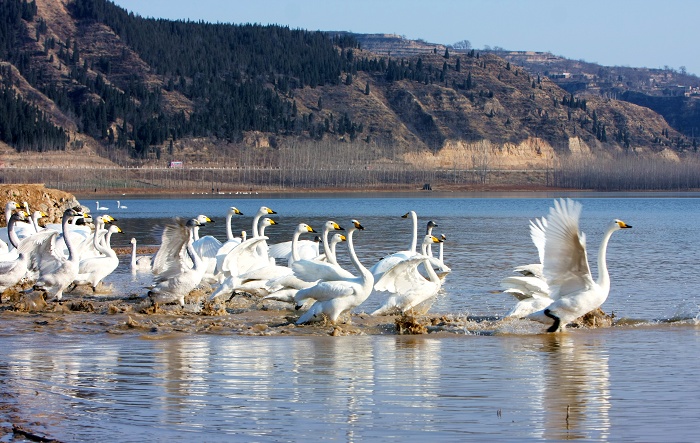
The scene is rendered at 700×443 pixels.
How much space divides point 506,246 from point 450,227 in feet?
41.6

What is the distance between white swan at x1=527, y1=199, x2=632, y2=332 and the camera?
13.1 meters

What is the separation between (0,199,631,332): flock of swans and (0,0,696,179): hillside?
336 feet

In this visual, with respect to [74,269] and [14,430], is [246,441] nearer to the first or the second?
[14,430]

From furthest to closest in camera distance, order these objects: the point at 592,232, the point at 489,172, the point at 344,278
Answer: the point at 489,172, the point at 592,232, the point at 344,278

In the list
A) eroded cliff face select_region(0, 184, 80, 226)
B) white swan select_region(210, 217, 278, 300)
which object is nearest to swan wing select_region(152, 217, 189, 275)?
white swan select_region(210, 217, 278, 300)

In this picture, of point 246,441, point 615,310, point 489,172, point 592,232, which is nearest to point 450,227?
point 592,232

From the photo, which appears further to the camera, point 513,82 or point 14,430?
point 513,82

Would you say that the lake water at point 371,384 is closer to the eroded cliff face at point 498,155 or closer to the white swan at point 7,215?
the white swan at point 7,215

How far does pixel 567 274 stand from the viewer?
13.8 meters

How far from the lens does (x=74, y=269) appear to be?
16.9 metres

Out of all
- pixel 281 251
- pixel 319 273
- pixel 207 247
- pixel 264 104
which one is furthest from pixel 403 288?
pixel 264 104

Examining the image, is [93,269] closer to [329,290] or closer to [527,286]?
[329,290]

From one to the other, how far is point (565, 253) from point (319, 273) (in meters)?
A: 3.29

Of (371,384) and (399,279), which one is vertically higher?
(399,279)
